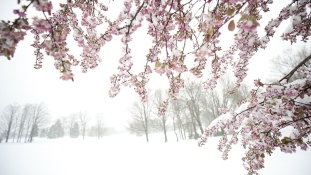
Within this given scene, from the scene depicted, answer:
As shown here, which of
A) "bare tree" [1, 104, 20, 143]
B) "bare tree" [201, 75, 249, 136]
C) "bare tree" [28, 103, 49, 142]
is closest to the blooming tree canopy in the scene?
"bare tree" [201, 75, 249, 136]

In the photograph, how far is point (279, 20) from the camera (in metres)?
2.09

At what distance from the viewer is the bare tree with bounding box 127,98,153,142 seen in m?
23.1

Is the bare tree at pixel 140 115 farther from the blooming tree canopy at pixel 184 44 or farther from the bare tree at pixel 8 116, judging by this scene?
the bare tree at pixel 8 116

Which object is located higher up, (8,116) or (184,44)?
(8,116)

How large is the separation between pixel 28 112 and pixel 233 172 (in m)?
54.6

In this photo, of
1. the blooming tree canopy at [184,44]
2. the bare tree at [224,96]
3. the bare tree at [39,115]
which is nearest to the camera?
the blooming tree canopy at [184,44]

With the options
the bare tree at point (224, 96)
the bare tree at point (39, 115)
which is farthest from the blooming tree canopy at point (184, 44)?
the bare tree at point (39, 115)

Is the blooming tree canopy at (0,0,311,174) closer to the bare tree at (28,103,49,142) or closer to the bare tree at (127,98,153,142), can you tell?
the bare tree at (127,98,153,142)

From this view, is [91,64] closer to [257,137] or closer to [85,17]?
[85,17]

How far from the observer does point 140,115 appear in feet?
78.3

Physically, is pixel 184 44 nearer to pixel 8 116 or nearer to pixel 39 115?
pixel 39 115

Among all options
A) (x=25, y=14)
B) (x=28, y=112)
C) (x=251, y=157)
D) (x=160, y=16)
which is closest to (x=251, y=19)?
(x=160, y=16)

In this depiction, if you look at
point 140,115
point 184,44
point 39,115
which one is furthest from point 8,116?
point 184,44

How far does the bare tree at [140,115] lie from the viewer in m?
23.1
